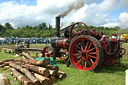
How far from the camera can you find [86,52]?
5.80 meters

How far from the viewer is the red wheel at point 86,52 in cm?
533

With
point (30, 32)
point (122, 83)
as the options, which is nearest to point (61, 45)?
point (122, 83)

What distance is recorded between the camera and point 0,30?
230 feet

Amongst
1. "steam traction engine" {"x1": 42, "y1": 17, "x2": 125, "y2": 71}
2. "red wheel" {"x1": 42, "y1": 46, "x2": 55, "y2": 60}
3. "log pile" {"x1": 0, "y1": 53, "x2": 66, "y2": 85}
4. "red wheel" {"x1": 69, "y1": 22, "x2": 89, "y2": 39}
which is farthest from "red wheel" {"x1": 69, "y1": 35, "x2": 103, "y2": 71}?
"red wheel" {"x1": 42, "y1": 46, "x2": 55, "y2": 60}

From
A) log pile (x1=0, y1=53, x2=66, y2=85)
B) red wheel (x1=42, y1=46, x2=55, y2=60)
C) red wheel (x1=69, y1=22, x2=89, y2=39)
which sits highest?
red wheel (x1=69, y1=22, x2=89, y2=39)

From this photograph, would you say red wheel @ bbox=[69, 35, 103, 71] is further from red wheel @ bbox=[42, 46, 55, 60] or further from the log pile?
red wheel @ bbox=[42, 46, 55, 60]

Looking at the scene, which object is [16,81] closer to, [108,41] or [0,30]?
[108,41]

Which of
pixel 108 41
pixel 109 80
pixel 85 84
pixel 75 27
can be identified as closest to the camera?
pixel 85 84

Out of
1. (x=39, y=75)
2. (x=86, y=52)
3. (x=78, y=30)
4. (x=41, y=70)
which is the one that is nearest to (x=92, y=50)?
(x=86, y=52)

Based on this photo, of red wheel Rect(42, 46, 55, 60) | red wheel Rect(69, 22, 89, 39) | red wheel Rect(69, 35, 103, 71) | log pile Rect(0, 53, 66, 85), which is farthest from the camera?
red wheel Rect(42, 46, 55, 60)

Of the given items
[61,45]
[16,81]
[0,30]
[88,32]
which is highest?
[0,30]

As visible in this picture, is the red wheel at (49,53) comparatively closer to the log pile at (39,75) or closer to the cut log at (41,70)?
the log pile at (39,75)

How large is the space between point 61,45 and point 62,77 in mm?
2802

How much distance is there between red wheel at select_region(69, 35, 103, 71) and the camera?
5332 millimetres
